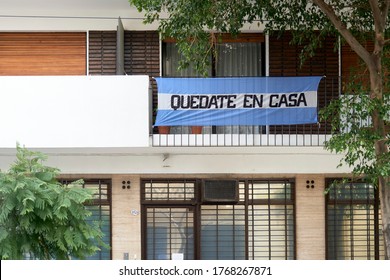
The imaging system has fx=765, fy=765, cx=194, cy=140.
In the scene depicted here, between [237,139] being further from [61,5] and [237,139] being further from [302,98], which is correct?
[61,5]

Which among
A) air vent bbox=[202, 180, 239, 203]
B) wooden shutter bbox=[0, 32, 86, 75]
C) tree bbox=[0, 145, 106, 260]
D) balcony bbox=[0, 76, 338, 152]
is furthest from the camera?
wooden shutter bbox=[0, 32, 86, 75]

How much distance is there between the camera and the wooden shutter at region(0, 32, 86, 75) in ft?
47.5

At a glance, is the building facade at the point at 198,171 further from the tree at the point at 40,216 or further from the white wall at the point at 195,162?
the tree at the point at 40,216

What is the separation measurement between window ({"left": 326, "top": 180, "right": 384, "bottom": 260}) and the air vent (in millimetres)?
1787

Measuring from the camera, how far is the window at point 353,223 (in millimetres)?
14359

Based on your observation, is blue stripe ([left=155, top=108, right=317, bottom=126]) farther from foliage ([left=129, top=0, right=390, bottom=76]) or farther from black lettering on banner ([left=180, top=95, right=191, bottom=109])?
foliage ([left=129, top=0, right=390, bottom=76])

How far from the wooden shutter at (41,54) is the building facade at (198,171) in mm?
19

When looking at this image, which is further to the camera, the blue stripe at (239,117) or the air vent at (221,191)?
the air vent at (221,191)

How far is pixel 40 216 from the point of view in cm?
991

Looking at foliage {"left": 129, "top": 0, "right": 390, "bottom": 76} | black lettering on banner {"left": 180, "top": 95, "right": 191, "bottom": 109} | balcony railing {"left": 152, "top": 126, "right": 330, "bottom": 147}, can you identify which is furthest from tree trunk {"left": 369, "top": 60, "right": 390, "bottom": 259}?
black lettering on banner {"left": 180, "top": 95, "right": 191, "bottom": 109}

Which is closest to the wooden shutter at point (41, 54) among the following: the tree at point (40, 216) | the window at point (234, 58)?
the window at point (234, 58)
